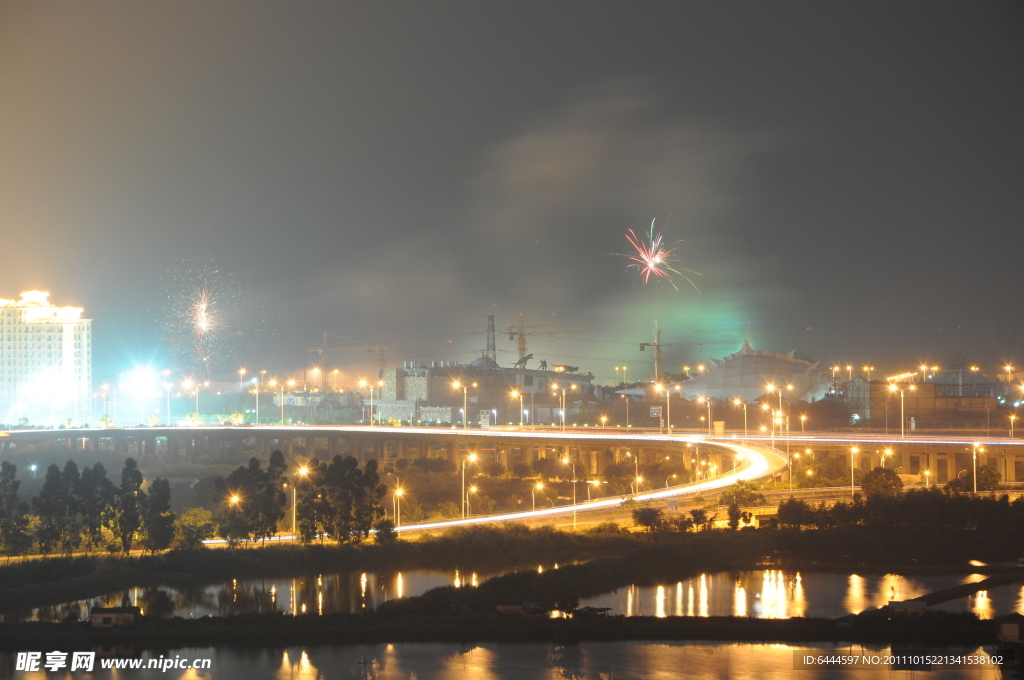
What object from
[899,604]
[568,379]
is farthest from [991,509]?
[568,379]

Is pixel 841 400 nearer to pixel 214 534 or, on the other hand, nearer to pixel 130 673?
pixel 214 534

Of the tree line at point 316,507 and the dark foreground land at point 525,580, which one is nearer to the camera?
the dark foreground land at point 525,580

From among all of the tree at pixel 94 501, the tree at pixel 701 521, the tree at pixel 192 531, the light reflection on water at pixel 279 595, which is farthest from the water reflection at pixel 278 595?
the tree at pixel 701 521

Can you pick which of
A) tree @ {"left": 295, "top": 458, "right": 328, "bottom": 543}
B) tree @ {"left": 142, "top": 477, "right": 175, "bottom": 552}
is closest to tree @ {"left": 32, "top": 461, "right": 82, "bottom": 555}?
tree @ {"left": 142, "top": 477, "right": 175, "bottom": 552}

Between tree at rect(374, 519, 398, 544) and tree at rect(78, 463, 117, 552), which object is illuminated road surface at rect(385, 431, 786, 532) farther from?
tree at rect(78, 463, 117, 552)

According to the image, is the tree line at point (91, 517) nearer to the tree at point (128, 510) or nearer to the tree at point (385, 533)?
the tree at point (128, 510)

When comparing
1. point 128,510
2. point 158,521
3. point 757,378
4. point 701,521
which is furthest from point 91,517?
point 757,378

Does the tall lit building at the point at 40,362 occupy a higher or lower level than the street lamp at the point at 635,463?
higher

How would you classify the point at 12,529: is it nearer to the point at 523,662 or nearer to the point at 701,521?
the point at 523,662
